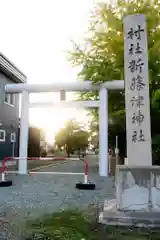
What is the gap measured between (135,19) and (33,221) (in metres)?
4.27

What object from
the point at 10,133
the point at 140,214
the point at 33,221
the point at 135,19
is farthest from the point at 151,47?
the point at 10,133

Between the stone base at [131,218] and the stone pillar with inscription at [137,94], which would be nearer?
the stone base at [131,218]

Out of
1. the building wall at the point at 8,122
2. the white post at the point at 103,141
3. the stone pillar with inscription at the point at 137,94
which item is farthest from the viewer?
the building wall at the point at 8,122

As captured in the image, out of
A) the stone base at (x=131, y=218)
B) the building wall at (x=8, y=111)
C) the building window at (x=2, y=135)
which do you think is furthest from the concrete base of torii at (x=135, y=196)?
the building window at (x=2, y=135)

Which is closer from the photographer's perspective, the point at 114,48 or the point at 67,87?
the point at 114,48

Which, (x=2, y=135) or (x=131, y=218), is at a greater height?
(x=2, y=135)

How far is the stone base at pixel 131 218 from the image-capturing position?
452 centimetres

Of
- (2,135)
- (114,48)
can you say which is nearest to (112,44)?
(114,48)

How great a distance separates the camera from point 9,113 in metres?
18.7

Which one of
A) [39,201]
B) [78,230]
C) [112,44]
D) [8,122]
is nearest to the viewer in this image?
[78,230]

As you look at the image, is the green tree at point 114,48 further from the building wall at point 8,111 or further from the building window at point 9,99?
the building window at point 9,99

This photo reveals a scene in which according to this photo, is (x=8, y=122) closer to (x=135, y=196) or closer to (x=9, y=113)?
(x=9, y=113)

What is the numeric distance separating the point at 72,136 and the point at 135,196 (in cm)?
3820

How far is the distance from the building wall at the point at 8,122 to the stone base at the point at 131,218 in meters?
13.1
